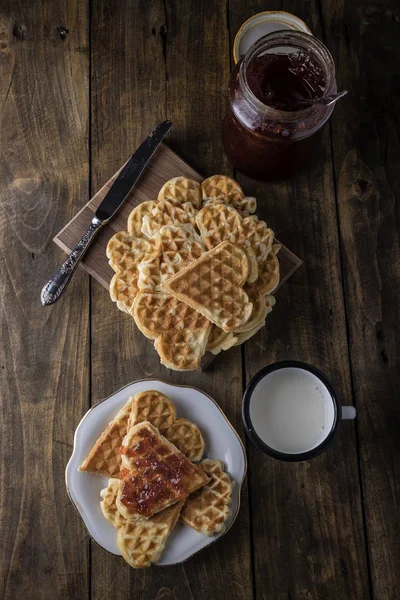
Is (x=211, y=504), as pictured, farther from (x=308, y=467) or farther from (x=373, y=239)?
(x=373, y=239)

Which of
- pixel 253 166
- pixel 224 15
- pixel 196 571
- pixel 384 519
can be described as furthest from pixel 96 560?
pixel 224 15

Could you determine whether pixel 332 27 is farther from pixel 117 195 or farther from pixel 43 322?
pixel 43 322

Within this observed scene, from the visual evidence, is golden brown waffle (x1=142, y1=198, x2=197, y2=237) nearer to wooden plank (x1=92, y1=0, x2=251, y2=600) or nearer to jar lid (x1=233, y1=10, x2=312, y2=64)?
wooden plank (x1=92, y1=0, x2=251, y2=600)

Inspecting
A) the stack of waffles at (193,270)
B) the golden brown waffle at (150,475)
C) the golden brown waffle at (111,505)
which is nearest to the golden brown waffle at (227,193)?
the stack of waffles at (193,270)

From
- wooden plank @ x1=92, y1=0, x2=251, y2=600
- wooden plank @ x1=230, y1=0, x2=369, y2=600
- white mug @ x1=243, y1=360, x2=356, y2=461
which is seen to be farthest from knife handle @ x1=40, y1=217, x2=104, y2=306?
white mug @ x1=243, y1=360, x2=356, y2=461

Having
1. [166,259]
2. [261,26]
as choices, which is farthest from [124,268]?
[261,26]
